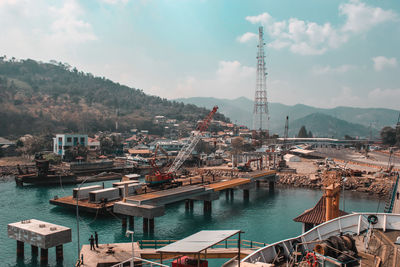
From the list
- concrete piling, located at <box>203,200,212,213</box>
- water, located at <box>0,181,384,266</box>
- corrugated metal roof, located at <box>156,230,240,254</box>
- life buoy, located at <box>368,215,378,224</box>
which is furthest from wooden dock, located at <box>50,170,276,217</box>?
life buoy, located at <box>368,215,378,224</box>

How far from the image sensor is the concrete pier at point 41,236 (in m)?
29.9

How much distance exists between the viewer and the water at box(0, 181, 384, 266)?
3928cm

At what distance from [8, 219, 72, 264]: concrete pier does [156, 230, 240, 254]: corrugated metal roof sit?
61.7ft

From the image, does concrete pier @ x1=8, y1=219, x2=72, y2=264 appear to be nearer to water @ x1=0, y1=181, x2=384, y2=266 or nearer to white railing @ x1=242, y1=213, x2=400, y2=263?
water @ x1=0, y1=181, x2=384, y2=266

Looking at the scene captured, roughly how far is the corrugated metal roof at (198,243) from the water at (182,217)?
1669 cm

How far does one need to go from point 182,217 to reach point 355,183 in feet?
151

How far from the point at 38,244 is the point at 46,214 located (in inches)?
869

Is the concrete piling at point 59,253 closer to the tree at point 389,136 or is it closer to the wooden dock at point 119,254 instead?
the wooden dock at point 119,254

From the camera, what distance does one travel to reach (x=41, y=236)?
29.8 meters

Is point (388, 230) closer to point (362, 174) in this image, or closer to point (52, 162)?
point (362, 174)

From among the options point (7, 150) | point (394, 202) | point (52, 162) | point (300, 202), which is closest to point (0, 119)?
point (7, 150)

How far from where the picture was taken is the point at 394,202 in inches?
1665

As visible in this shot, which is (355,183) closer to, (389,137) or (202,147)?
(202,147)

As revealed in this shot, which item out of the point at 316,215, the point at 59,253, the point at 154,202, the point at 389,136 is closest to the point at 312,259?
the point at 316,215
